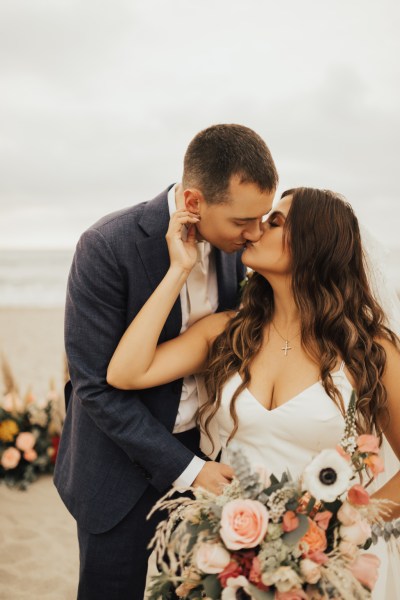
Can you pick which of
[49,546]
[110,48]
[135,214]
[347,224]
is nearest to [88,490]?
[135,214]

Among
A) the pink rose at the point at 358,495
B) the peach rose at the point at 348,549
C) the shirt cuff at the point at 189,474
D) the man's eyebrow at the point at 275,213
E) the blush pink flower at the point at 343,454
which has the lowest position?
the shirt cuff at the point at 189,474

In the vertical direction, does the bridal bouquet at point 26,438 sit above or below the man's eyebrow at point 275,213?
below

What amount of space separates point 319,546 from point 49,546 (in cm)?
371

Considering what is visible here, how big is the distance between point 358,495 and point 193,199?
1543mm

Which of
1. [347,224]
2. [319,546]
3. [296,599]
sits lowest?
[296,599]

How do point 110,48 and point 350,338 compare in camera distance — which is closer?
point 350,338

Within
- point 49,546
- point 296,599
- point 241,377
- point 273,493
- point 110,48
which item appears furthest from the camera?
point 110,48

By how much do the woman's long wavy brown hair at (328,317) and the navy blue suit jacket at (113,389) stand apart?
29cm

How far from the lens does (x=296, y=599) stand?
142 centimetres

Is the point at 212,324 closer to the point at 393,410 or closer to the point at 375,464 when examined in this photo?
the point at 393,410

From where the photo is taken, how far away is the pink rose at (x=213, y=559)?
4.84 ft

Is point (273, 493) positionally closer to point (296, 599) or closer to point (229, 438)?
point (296, 599)

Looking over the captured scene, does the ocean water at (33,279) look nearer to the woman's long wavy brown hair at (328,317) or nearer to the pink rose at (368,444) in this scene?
the woman's long wavy brown hair at (328,317)

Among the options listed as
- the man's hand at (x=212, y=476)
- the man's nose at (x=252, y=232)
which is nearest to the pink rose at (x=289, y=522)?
the man's hand at (x=212, y=476)
